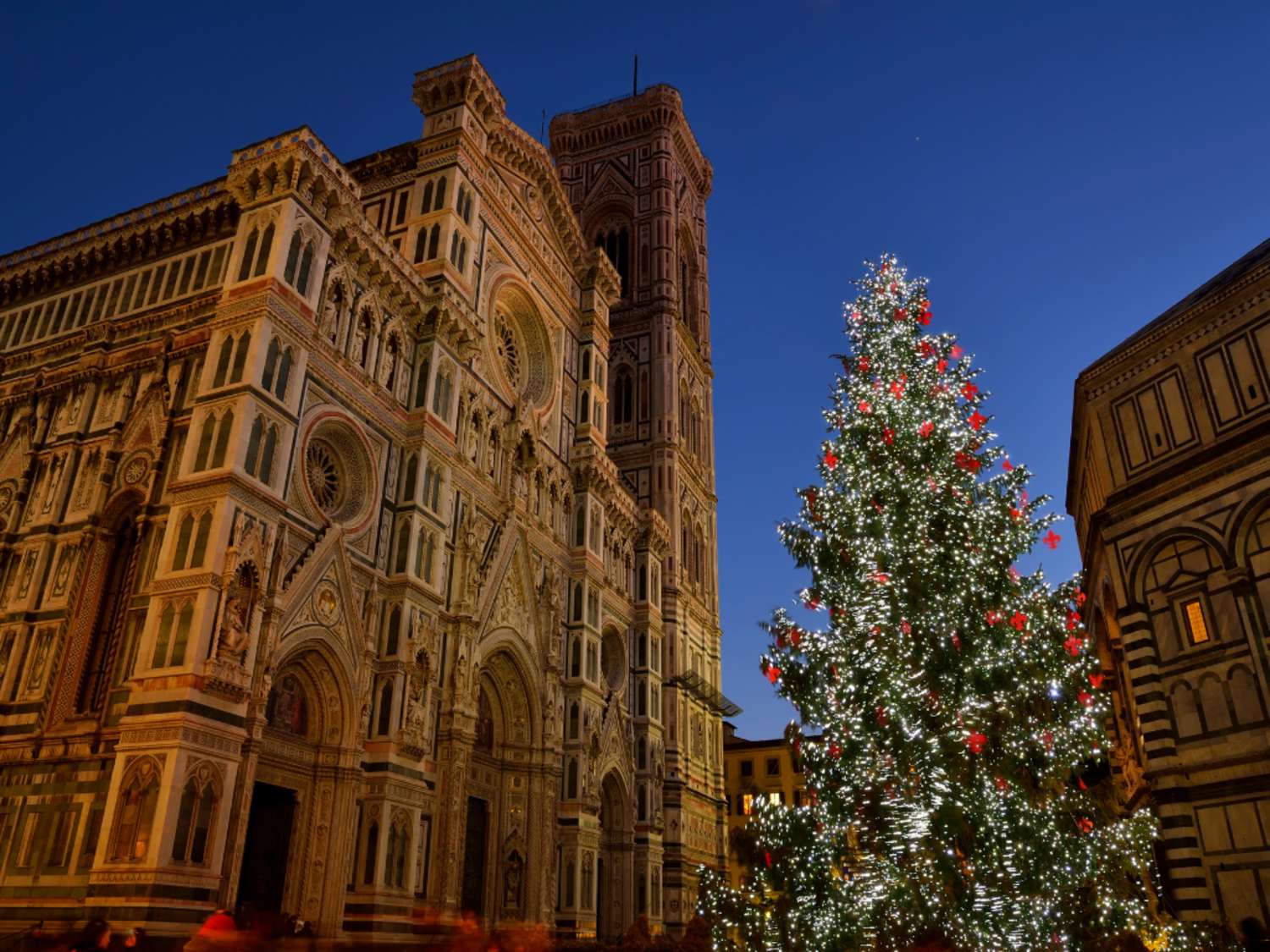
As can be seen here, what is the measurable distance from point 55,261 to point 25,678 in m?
12.7

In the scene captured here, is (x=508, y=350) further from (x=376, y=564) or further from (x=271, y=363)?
(x=271, y=363)

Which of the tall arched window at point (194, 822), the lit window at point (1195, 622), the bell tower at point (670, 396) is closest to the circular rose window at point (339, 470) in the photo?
the tall arched window at point (194, 822)

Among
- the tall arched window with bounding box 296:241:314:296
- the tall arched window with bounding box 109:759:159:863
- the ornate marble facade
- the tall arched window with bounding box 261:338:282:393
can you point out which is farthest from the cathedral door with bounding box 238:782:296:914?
the ornate marble facade

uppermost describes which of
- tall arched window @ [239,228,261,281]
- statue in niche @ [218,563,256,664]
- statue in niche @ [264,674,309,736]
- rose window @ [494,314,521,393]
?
rose window @ [494,314,521,393]

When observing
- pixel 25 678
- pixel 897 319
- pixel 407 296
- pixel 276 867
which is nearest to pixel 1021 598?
pixel 897 319

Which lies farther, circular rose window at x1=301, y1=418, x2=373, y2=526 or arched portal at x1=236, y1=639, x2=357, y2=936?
circular rose window at x1=301, y1=418, x2=373, y2=526

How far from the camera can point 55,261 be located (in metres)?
26.5

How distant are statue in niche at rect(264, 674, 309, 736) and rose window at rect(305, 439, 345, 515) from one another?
13.2 ft

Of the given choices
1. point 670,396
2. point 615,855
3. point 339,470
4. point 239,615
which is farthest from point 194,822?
point 670,396

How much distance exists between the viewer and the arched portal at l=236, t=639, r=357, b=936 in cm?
1922

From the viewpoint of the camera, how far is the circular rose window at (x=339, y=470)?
21.9 m

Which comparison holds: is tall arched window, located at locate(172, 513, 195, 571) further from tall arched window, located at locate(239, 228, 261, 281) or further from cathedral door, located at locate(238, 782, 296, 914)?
tall arched window, located at locate(239, 228, 261, 281)

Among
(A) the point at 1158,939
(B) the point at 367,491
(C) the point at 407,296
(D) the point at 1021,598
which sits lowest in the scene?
(A) the point at 1158,939

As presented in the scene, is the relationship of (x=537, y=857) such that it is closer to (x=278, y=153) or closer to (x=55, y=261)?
(x=278, y=153)
